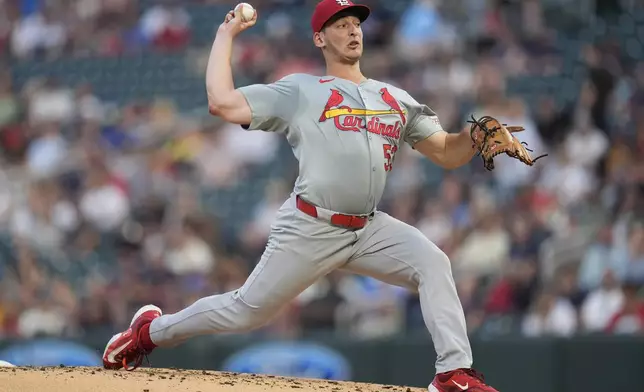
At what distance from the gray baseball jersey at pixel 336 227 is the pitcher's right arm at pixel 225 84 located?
66 mm

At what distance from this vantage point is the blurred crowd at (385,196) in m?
9.80

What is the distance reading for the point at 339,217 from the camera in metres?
5.45

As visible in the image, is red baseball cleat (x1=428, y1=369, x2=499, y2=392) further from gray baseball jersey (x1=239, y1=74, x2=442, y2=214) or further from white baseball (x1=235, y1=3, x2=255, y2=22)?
white baseball (x1=235, y1=3, x2=255, y2=22)

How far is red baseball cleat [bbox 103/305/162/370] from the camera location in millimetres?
5992

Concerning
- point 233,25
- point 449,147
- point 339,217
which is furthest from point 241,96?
Result: point 449,147

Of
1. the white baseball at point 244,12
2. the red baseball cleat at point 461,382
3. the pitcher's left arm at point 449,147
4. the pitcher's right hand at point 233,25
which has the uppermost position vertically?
the white baseball at point 244,12

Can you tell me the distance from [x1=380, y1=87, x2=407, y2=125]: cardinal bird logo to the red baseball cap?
1.25 ft

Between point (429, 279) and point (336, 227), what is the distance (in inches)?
18.9

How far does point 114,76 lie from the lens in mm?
13891

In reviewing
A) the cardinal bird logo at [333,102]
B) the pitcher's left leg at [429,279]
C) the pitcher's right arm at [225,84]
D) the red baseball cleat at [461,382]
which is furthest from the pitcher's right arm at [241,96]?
the red baseball cleat at [461,382]

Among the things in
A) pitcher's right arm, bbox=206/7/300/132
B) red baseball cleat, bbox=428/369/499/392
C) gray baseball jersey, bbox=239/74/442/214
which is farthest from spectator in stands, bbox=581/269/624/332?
pitcher's right arm, bbox=206/7/300/132

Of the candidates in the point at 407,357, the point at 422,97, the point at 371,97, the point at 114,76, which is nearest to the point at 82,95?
the point at 114,76

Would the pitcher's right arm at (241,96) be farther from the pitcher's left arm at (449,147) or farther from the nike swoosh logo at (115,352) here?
the nike swoosh logo at (115,352)

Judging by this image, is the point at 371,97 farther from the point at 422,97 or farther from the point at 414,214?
the point at 422,97
